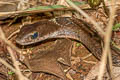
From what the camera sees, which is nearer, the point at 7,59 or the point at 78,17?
the point at 7,59

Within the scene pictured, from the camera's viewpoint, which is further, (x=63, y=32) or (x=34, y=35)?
(x=63, y=32)

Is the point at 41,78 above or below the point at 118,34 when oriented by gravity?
below

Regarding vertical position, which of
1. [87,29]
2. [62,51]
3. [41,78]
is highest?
[87,29]

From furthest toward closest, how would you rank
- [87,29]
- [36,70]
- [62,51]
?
[87,29] → [62,51] → [36,70]

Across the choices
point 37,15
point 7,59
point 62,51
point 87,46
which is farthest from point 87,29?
point 7,59

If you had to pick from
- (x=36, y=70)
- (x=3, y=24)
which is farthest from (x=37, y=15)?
(x=36, y=70)

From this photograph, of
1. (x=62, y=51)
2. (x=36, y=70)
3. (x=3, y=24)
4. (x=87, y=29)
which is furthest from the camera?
(x=3, y=24)

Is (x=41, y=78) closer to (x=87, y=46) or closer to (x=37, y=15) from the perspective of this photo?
(x=87, y=46)

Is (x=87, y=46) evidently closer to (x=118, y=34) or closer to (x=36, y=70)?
(x=118, y=34)
